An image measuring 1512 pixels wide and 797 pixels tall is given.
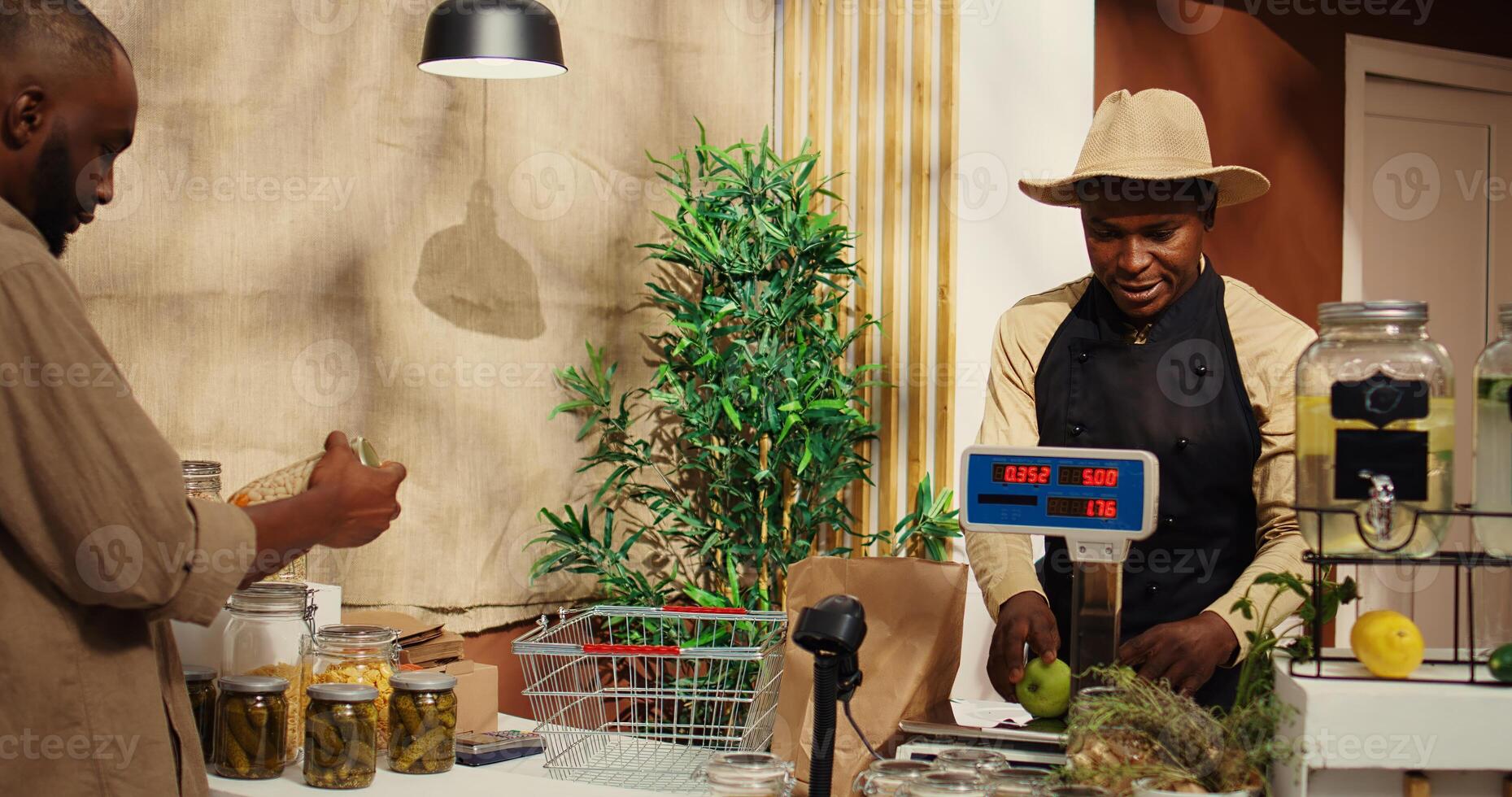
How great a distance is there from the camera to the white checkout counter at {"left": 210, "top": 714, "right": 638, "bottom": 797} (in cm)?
198

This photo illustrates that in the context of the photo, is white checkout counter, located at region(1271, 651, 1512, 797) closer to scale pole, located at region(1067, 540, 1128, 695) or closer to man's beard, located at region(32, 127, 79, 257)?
scale pole, located at region(1067, 540, 1128, 695)

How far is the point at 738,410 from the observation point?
4285mm

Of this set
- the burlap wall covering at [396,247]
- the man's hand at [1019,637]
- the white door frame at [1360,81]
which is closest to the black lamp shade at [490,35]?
the burlap wall covering at [396,247]

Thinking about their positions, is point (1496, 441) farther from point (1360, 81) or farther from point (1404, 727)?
point (1360, 81)

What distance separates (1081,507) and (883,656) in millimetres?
434

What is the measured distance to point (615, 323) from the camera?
444cm

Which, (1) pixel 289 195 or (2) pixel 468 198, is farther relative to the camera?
(2) pixel 468 198

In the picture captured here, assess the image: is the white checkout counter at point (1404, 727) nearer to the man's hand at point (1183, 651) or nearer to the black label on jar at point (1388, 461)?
the black label on jar at point (1388, 461)

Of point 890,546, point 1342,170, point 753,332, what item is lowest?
point 890,546

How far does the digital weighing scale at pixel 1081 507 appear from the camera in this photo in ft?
5.51

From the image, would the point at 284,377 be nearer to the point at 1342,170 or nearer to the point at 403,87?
the point at 403,87

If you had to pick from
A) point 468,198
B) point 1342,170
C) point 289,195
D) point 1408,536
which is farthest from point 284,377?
point 1342,170

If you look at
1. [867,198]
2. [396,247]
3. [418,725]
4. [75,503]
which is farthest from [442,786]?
[867,198]

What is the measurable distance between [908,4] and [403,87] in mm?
1694
